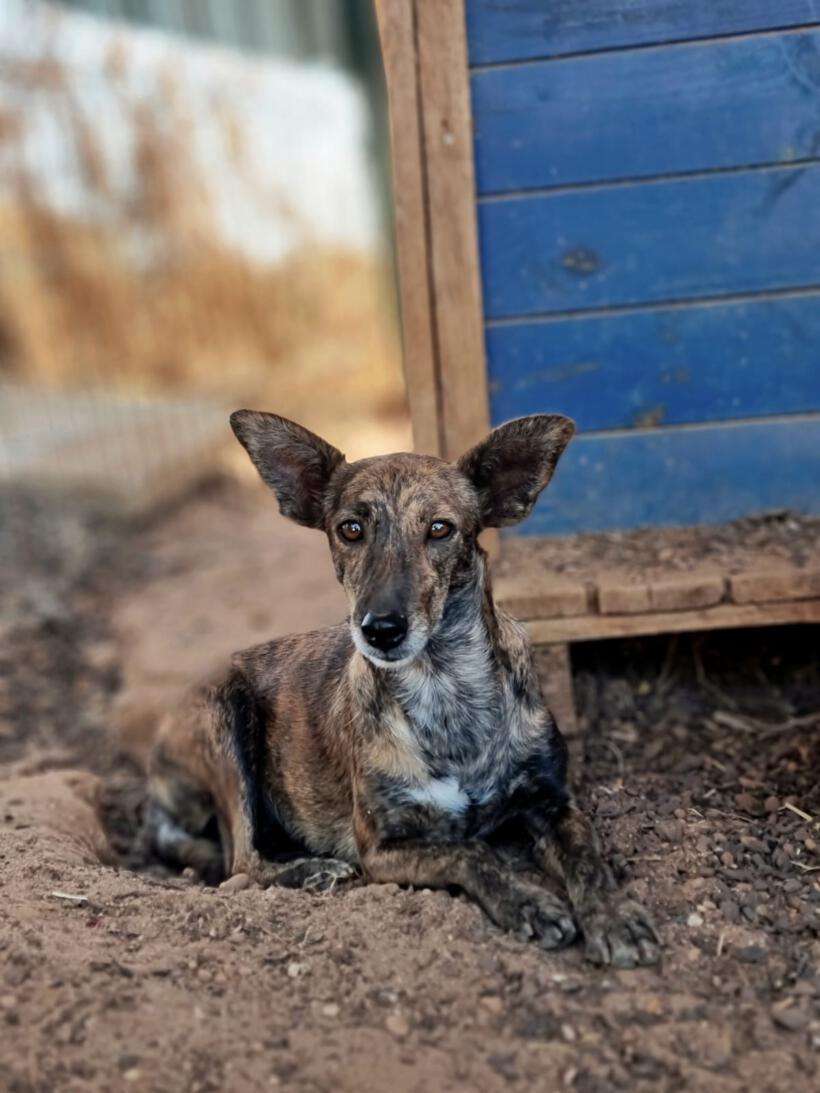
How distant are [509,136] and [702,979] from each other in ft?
10.6

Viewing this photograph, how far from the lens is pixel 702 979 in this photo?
3201 millimetres

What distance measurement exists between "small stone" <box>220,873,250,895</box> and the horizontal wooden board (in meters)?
2.08

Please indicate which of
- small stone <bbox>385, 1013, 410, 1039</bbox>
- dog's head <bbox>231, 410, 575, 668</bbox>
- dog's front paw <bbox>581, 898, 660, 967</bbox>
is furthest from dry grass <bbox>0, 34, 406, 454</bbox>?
small stone <bbox>385, 1013, 410, 1039</bbox>

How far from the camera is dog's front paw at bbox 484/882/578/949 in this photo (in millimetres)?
3393

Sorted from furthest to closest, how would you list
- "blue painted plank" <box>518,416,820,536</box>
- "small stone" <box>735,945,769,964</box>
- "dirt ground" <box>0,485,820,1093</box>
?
"blue painted plank" <box>518,416,820,536</box> < "small stone" <box>735,945,769,964</box> < "dirt ground" <box>0,485,820,1093</box>

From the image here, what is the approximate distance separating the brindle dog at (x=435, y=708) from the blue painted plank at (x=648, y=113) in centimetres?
160

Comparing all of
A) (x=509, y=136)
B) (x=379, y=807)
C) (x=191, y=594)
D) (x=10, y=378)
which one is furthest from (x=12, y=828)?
→ (x=10, y=378)

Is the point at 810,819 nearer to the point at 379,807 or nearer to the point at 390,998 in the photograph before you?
the point at 379,807

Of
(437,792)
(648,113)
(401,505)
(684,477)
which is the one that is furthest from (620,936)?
(648,113)

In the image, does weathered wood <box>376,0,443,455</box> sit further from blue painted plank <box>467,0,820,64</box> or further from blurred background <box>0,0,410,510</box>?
blurred background <box>0,0,410,510</box>

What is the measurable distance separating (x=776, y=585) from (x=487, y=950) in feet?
6.57

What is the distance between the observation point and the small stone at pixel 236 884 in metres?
4.08

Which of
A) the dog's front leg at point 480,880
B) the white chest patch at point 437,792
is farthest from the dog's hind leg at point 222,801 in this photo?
the white chest patch at point 437,792

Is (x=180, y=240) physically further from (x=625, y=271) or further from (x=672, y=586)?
(x=672, y=586)
